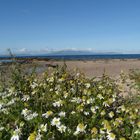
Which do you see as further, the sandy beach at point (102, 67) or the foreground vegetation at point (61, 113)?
the sandy beach at point (102, 67)

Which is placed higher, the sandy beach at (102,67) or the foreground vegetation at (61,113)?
the foreground vegetation at (61,113)

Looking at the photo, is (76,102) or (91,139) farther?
(76,102)

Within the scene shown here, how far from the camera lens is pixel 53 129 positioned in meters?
4.02

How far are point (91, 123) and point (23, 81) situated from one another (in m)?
1.81

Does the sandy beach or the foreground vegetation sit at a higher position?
the foreground vegetation

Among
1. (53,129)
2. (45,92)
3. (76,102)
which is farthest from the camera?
(45,92)

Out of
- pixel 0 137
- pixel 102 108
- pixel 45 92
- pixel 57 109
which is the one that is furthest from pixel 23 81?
pixel 0 137

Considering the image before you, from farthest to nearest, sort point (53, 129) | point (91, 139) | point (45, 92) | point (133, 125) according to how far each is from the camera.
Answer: point (45, 92) < point (133, 125) < point (53, 129) < point (91, 139)

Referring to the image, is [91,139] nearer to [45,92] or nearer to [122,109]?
[122,109]

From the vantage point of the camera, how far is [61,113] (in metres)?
4.14

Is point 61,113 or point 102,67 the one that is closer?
point 61,113

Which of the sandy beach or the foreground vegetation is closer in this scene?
the foreground vegetation

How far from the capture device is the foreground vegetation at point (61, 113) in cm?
380

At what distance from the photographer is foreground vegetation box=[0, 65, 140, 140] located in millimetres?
3799
